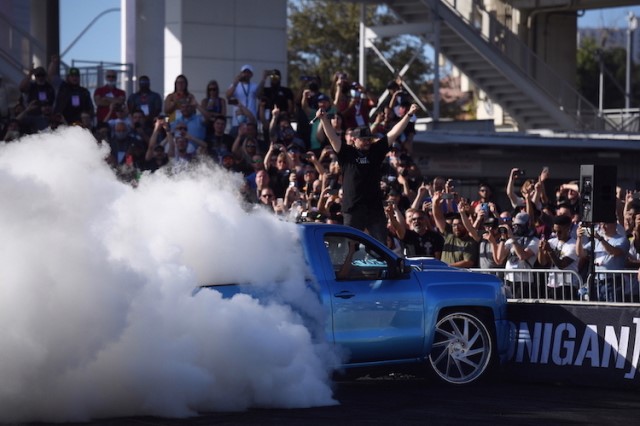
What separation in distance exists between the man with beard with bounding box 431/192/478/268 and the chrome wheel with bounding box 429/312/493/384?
9.45 feet

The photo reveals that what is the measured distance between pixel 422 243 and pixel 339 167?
60.1 inches

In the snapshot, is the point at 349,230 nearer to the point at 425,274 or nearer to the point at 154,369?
the point at 425,274

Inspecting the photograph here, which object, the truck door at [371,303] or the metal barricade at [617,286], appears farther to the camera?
the metal barricade at [617,286]

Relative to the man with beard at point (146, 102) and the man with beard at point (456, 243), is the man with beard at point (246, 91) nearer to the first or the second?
the man with beard at point (146, 102)

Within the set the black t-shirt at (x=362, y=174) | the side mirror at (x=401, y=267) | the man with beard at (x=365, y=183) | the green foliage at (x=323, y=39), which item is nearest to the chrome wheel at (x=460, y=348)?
the side mirror at (x=401, y=267)

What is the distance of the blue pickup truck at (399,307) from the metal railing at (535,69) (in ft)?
63.9

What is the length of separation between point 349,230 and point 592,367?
117 inches

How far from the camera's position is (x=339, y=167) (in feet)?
54.9

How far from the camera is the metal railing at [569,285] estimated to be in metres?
14.2

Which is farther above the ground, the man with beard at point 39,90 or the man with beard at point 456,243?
the man with beard at point 39,90

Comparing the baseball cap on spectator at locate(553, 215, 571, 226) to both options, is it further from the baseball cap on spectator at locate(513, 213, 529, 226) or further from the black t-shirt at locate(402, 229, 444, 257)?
the black t-shirt at locate(402, 229, 444, 257)

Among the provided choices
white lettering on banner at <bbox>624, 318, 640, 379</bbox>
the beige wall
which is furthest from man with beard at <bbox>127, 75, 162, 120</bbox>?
white lettering on banner at <bbox>624, 318, 640, 379</bbox>

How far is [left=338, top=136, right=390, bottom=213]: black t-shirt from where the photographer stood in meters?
14.8

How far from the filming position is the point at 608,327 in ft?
43.0
